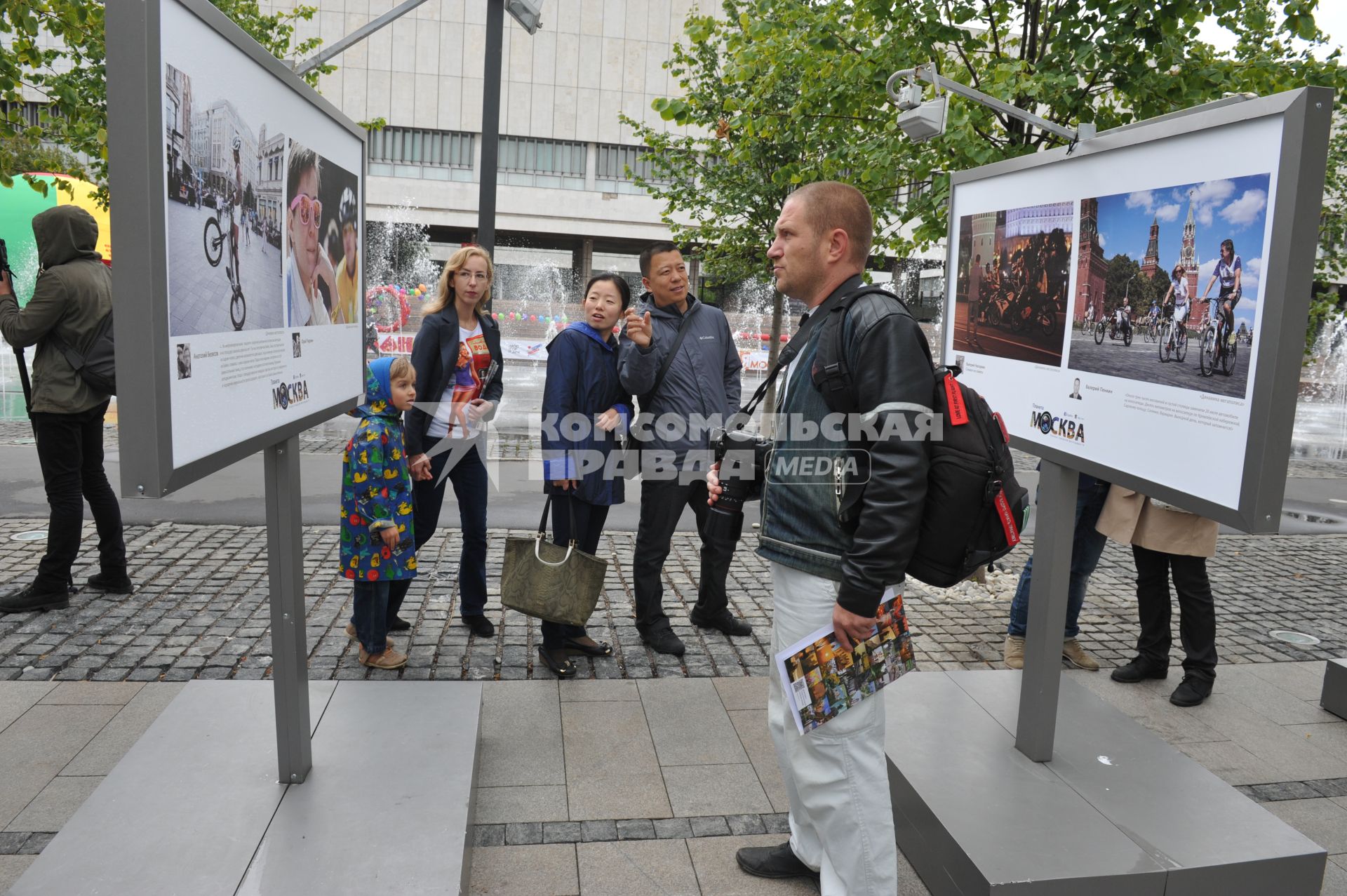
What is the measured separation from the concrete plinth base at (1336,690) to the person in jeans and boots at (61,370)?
22.0ft

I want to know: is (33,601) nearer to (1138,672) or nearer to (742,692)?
(742,692)

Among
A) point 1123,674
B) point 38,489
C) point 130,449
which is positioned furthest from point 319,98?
point 38,489

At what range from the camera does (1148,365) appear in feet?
9.68

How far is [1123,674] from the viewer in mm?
5137

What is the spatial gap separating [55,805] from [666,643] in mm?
2830

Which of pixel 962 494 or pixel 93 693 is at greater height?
pixel 962 494

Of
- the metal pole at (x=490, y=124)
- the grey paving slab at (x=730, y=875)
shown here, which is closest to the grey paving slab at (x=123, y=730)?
the grey paving slab at (x=730, y=875)

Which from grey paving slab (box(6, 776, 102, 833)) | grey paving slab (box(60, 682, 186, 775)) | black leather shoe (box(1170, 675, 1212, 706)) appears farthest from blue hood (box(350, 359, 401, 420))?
black leather shoe (box(1170, 675, 1212, 706))

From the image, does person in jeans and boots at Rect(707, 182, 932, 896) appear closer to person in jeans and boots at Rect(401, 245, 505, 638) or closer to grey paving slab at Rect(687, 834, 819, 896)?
grey paving slab at Rect(687, 834, 819, 896)

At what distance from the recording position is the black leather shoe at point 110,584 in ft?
19.4

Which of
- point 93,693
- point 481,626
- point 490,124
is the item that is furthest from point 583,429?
point 490,124

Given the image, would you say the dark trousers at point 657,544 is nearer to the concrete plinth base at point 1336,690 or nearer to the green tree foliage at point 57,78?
the green tree foliage at point 57,78

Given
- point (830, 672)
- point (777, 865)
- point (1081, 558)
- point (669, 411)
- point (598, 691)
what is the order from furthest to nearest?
point (1081, 558) < point (669, 411) < point (598, 691) < point (777, 865) < point (830, 672)

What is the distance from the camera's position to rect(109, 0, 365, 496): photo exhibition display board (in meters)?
2.02
